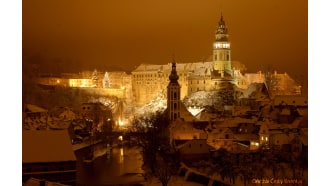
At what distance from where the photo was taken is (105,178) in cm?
652

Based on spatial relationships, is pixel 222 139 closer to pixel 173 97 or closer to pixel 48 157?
pixel 173 97

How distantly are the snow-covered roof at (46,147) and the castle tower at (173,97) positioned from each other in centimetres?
448

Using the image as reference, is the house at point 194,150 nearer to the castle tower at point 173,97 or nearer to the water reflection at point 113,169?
the water reflection at point 113,169

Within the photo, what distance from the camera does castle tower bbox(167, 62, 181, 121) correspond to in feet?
34.3

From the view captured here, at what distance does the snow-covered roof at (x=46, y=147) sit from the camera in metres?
5.54

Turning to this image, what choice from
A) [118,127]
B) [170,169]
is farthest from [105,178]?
[118,127]

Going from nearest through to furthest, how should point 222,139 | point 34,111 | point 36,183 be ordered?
1. point 36,183
2. point 222,139
3. point 34,111

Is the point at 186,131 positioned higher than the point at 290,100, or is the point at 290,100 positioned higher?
the point at 290,100

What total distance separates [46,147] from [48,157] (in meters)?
0.13

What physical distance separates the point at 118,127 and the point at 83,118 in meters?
0.87

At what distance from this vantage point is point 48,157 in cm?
565

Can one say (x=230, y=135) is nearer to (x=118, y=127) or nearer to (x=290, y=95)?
(x=290, y=95)

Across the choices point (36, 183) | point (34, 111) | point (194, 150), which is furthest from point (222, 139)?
point (36, 183)

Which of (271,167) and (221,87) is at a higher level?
(221,87)
